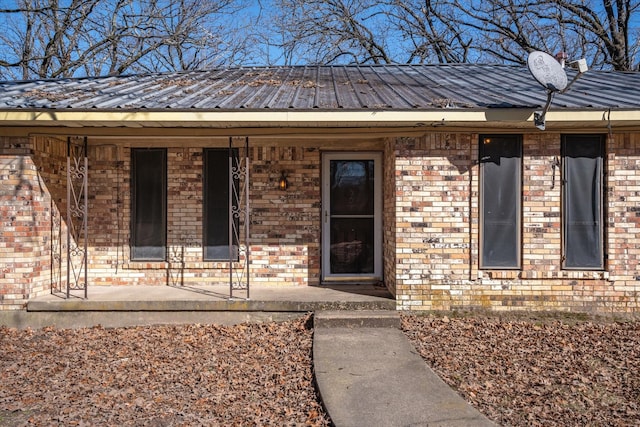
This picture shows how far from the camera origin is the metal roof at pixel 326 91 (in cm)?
566

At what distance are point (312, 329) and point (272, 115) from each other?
270 centimetres

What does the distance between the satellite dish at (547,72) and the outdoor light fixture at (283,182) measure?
3.66m

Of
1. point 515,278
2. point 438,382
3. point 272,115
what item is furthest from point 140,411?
point 515,278

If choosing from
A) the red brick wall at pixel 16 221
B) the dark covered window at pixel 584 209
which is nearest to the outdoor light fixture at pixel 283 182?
the red brick wall at pixel 16 221

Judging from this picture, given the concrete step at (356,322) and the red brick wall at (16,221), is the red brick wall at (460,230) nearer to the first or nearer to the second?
the red brick wall at (16,221)

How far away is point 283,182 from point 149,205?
2144 mm

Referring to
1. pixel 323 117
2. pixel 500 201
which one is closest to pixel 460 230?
pixel 500 201

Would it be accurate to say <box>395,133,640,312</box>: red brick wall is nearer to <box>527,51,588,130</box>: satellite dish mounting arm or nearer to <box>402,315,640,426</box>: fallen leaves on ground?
<box>402,315,640,426</box>: fallen leaves on ground

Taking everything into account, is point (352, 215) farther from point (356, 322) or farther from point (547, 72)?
point (547, 72)

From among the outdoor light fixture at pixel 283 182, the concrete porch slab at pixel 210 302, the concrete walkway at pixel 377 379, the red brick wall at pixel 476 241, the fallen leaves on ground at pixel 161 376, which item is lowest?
the fallen leaves on ground at pixel 161 376

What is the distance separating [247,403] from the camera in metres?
3.80

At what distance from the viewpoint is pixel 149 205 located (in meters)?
7.11

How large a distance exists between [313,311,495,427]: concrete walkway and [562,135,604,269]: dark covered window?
264cm

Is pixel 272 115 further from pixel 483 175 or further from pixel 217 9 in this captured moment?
pixel 217 9
